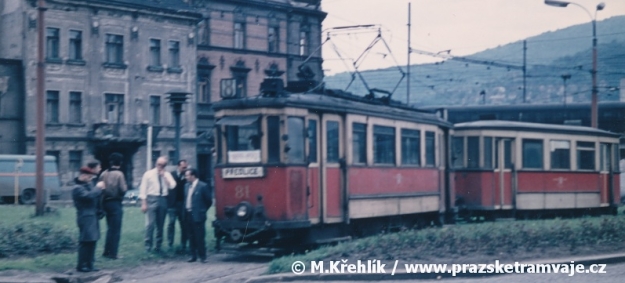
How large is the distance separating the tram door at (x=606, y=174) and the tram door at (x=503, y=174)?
14.3ft

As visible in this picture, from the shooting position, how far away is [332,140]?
16875mm

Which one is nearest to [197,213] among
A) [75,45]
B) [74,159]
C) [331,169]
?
[331,169]

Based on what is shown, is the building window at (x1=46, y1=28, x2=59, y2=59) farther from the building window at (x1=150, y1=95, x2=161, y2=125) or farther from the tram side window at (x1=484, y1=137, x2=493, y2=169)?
the tram side window at (x1=484, y1=137, x2=493, y2=169)

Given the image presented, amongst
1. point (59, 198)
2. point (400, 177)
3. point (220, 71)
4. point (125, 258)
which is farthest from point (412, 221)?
point (220, 71)

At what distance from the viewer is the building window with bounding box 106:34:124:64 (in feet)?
A: 151

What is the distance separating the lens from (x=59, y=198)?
1647 inches

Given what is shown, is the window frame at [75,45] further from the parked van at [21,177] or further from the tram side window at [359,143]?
the tram side window at [359,143]

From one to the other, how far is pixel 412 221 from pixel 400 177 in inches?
79.0

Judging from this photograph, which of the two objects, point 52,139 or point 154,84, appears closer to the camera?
point 52,139

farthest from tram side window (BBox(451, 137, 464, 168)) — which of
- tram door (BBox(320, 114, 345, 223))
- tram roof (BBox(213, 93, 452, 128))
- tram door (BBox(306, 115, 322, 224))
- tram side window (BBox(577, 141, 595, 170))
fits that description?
tram door (BBox(306, 115, 322, 224))

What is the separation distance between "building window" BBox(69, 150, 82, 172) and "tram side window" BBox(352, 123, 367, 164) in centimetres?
2968

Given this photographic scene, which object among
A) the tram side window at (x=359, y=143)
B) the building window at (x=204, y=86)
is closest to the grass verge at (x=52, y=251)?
the tram side window at (x=359, y=143)

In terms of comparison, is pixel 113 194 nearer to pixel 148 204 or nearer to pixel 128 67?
pixel 148 204

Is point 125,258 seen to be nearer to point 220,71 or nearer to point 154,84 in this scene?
point 154,84
